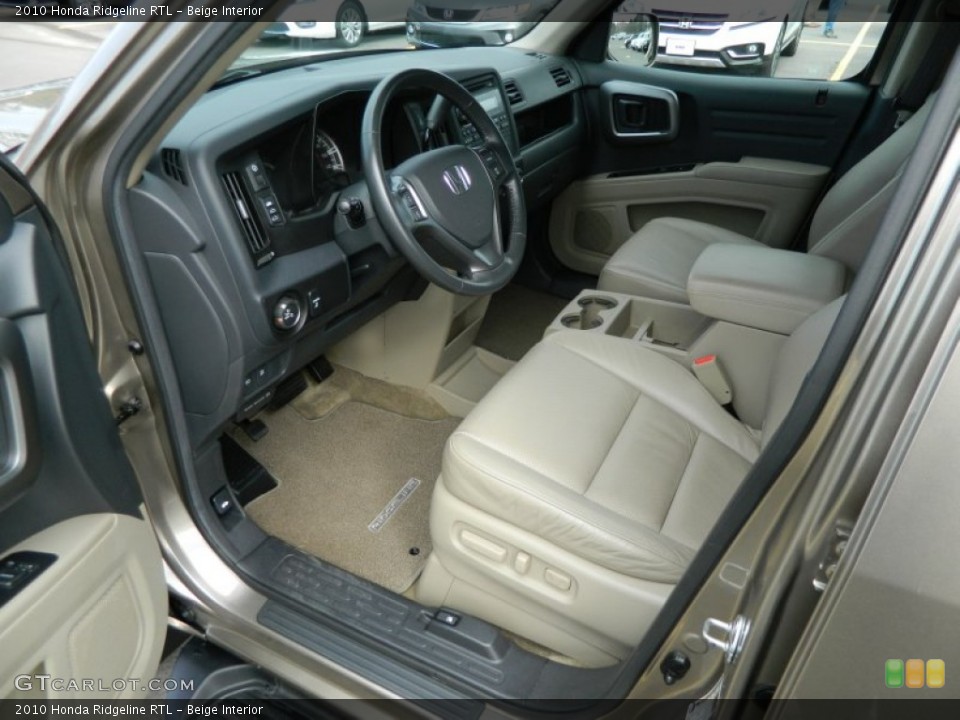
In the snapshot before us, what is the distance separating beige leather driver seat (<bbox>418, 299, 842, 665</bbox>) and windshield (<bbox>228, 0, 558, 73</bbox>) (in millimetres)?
1046

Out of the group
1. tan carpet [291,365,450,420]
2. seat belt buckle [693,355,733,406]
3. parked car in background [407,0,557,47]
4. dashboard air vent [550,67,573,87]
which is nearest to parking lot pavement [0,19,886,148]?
parked car in background [407,0,557,47]

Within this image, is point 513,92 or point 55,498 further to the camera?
point 513,92

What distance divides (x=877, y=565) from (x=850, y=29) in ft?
7.58

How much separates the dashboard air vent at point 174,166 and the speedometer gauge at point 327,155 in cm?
31

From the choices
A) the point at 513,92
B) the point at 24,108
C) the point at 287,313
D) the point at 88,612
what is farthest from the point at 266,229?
the point at 513,92

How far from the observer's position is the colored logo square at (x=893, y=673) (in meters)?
0.61

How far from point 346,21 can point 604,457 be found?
162 cm

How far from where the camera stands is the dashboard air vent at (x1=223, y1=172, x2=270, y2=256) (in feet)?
4.04

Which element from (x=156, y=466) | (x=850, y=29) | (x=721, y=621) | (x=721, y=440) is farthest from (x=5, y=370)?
(x=850, y=29)

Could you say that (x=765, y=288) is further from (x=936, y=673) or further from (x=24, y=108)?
(x=24, y=108)

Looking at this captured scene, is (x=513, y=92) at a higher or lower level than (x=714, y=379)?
higher

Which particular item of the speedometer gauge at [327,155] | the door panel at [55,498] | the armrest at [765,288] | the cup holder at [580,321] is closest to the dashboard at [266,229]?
the speedometer gauge at [327,155]

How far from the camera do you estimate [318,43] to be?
1.97m

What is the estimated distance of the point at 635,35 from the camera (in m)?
2.62
